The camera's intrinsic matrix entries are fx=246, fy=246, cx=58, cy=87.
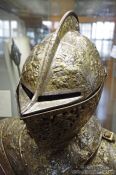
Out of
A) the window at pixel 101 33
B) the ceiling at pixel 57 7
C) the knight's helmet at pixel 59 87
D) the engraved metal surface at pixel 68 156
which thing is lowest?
the engraved metal surface at pixel 68 156

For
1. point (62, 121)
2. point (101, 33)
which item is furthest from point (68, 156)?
point (101, 33)

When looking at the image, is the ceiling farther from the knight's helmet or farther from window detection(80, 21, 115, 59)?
the knight's helmet

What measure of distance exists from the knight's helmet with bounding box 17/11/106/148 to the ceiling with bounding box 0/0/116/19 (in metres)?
0.49

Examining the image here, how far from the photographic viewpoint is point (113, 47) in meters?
1.22

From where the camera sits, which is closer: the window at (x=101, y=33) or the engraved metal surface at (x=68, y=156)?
the engraved metal surface at (x=68, y=156)

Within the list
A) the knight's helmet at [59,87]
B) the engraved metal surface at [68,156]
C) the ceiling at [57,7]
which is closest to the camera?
the knight's helmet at [59,87]

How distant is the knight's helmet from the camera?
1.99 feet

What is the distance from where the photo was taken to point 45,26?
1.22m

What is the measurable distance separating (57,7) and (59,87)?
0.67 m

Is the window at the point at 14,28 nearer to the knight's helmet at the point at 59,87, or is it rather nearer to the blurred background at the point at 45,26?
the blurred background at the point at 45,26

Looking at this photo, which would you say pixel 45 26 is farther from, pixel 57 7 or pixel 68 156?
pixel 68 156

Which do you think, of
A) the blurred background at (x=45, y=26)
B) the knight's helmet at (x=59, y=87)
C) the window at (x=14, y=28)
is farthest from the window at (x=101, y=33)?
the knight's helmet at (x=59, y=87)

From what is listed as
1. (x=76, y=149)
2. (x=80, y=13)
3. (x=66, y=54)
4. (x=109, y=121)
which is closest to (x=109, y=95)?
(x=109, y=121)

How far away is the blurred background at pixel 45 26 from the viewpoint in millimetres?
1188
